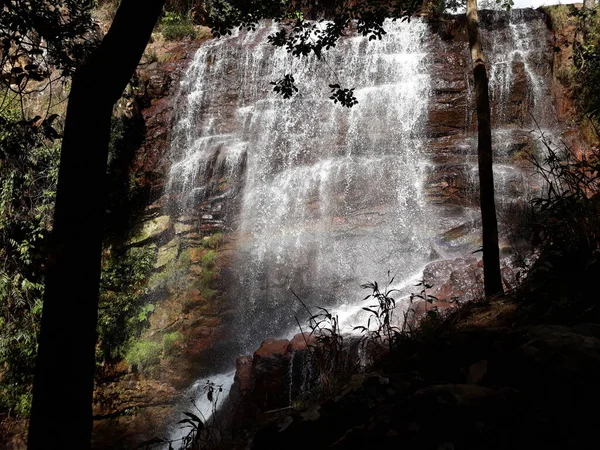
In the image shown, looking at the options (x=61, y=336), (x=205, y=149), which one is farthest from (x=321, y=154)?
(x=61, y=336)

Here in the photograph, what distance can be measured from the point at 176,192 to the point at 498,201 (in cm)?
855

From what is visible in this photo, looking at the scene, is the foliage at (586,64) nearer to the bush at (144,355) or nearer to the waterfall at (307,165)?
the waterfall at (307,165)

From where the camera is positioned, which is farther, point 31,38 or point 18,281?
point 18,281

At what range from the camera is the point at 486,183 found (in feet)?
16.9

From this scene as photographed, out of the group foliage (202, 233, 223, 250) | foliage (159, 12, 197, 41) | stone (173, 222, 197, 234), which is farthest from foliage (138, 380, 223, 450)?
foliage (159, 12, 197, 41)

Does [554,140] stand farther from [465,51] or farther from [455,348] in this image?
[455,348]

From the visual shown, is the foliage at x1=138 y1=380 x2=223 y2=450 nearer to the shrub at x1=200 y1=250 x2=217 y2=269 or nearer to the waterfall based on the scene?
the waterfall

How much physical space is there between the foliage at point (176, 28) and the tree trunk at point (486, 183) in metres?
14.5

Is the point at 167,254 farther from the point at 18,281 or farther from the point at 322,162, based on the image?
the point at 322,162

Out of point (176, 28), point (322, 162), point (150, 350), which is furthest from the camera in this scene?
point (176, 28)

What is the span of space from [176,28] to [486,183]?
51.8 feet

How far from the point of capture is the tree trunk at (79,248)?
2.29 metres

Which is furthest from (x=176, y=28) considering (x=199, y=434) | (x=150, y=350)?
(x=199, y=434)


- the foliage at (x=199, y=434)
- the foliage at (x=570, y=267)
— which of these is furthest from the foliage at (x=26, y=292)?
the foliage at (x=570, y=267)
